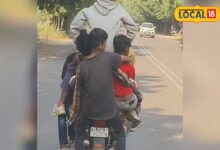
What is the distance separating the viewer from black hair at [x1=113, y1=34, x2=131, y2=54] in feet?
12.5

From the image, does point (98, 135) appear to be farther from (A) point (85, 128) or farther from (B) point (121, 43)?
(B) point (121, 43)

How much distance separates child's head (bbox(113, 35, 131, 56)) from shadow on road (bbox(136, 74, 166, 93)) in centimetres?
772

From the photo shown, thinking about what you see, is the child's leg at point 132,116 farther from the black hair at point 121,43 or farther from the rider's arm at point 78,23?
the rider's arm at point 78,23

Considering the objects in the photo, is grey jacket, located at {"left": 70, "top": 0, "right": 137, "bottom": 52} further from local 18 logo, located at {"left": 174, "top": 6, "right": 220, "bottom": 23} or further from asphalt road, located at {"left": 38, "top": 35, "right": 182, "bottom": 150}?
asphalt road, located at {"left": 38, "top": 35, "right": 182, "bottom": 150}

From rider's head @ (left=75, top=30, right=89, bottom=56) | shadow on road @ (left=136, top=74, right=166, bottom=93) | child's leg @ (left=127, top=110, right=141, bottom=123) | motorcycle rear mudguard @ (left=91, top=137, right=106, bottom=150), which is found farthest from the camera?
shadow on road @ (left=136, top=74, right=166, bottom=93)

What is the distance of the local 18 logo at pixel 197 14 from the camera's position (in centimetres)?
226

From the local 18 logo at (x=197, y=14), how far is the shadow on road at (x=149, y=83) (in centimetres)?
930

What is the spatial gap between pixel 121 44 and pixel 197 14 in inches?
62.5

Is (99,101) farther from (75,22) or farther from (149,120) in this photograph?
(149,120)

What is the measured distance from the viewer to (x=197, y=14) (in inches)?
89.6

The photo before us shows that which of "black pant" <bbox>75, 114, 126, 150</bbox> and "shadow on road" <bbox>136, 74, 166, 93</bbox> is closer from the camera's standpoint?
"black pant" <bbox>75, 114, 126, 150</bbox>

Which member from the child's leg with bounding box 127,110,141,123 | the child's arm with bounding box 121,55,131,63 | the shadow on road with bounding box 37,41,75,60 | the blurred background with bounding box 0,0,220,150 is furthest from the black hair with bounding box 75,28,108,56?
the shadow on road with bounding box 37,41,75,60

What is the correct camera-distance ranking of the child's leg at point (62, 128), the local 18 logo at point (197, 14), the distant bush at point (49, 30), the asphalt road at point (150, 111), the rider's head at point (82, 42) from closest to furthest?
the local 18 logo at point (197, 14)
the rider's head at point (82, 42)
the child's leg at point (62, 128)
the asphalt road at point (150, 111)
the distant bush at point (49, 30)

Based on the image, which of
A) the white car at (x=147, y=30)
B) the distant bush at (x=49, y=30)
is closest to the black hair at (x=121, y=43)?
the distant bush at (x=49, y=30)
